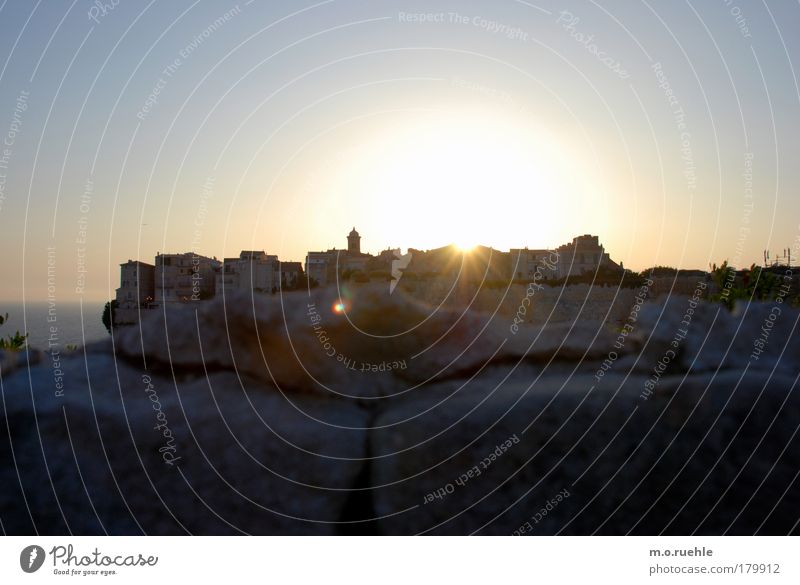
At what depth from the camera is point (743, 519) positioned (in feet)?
8.60

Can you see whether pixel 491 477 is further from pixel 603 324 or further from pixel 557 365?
pixel 603 324

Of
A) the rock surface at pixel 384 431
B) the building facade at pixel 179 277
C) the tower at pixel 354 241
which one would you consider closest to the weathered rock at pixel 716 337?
the rock surface at pixel 384 431

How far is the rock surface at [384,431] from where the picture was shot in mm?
2484

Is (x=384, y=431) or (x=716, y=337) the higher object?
(x=716, y=337)

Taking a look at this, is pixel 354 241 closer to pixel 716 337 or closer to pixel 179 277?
A: pixel 179 277

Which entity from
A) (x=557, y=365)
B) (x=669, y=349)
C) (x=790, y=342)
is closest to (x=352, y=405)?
(x=557, y=365)
